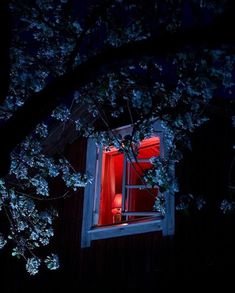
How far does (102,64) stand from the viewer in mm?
4445

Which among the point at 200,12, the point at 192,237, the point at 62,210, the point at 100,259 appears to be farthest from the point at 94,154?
the point at 200,12

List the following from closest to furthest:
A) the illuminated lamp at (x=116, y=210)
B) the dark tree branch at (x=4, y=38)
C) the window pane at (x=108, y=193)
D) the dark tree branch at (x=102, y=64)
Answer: the dark tree branch at (x=102, y=64) → the dark tree branch at (x=4, y=38) → the window pane at (x=108, y=193) → the illuminated lamp at (x=116, y=210)

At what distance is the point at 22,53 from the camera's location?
6.31m

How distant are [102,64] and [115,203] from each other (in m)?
6.17

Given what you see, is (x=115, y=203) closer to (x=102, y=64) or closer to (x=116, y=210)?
(x=116, y=210)

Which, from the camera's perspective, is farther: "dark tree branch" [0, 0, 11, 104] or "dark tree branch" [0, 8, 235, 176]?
"dark tree branch" [0, 0, 11, 104]

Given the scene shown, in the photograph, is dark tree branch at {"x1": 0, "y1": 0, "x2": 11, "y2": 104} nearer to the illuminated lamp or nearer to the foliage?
the foliage

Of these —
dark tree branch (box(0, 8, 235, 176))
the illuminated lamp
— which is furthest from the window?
dark tree branch (box(0, 8, 235, 176))

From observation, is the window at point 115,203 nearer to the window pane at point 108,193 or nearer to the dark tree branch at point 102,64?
the window pane at point 108,193

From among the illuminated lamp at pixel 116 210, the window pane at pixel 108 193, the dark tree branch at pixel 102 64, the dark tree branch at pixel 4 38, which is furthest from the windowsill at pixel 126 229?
the dark tree branch at pixel 4 38

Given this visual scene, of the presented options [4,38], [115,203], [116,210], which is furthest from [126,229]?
[4,38]

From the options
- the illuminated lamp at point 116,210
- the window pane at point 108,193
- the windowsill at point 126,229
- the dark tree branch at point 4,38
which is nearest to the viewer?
the dark tree branch at point 4,38

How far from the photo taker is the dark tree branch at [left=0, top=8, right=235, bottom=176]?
13.5ft

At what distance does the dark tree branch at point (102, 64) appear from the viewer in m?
4.11
